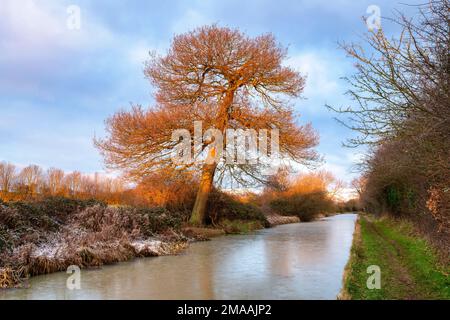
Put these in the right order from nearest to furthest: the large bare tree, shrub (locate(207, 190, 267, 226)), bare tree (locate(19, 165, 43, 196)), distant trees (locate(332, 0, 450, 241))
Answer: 1. distant trees (locate(332, 0, 450, 241))
2. the large bare tree
3. shrub (locate(207, 190, 267, 226))
4. bare tree (locate(19, 165, 43, 196))

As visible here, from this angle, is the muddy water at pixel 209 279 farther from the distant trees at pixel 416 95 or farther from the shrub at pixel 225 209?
the shrub at pixel 225 209

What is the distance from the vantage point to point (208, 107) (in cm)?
1681

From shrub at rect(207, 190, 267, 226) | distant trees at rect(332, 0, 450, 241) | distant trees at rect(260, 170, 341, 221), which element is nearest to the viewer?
distant trees at rect(332, 0, 450, 241)

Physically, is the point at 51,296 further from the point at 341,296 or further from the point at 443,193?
the point at 443,193

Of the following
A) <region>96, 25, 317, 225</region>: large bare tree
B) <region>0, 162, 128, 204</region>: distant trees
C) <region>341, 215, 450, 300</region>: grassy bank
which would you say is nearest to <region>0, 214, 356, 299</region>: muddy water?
<region>341, 215, 450, 300</region>: grassy bank

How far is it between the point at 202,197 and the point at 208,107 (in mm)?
4039

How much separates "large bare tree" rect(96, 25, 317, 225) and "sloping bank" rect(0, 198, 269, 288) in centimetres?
358

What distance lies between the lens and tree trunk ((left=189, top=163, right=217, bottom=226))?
58.6ft

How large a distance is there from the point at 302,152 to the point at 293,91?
2737 mm

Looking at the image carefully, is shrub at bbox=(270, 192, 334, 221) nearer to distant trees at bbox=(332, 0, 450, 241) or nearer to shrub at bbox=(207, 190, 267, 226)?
shrub at bbox=(207, 190, 267, 226)

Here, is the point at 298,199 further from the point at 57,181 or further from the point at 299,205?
the point at 57,181

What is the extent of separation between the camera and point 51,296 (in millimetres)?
5742

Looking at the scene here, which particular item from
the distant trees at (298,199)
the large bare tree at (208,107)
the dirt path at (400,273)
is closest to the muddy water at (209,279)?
the dirt path at (400,273)
